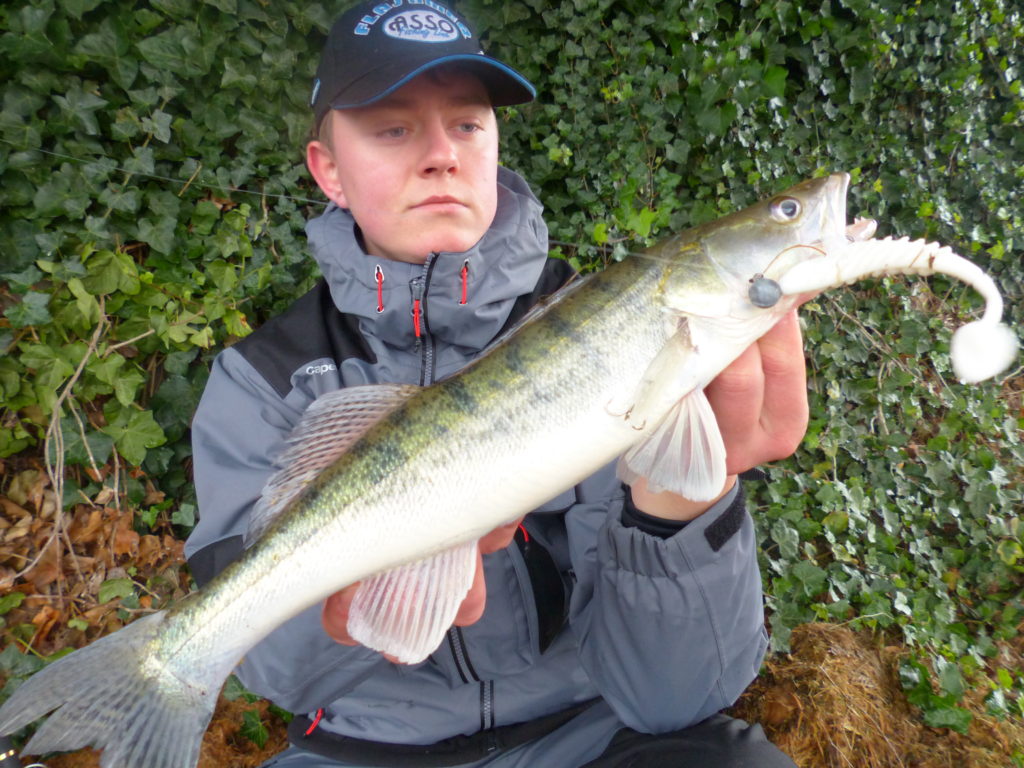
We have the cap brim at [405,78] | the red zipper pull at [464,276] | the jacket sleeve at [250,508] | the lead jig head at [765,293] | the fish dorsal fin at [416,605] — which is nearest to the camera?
the lead jig head at [765,293]

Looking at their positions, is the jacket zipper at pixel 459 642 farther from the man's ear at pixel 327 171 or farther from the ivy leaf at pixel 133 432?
the ivy leaf at pixel 133 432

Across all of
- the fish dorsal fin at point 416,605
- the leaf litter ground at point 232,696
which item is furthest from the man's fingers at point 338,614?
the leaf litter ground at point 232,696

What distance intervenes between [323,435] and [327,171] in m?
1.17

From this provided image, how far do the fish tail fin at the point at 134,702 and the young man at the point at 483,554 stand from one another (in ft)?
0.92

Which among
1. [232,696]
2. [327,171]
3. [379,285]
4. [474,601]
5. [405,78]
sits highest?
[405,78]

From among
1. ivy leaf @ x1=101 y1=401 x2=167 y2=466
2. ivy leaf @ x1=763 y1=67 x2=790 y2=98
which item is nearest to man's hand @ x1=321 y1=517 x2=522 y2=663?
ivy leaf @ x1=101 y1=401 x2=167 y2=466

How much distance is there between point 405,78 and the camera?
6.07 ft

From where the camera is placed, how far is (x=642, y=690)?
186 cm

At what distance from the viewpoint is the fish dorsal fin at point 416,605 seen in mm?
1499

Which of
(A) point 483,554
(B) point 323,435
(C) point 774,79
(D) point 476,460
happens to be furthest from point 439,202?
(C) point 774,79

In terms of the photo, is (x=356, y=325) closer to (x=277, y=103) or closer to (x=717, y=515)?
(x=717, y=515)

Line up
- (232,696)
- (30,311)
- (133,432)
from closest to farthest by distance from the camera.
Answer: (30,311), (232,696), (133,432)

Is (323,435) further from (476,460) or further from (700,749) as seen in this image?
(700,749)

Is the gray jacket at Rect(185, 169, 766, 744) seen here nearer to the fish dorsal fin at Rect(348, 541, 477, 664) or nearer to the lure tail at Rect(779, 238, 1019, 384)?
the fish dorsal fin at Rect(348, 541, 477, 664)
